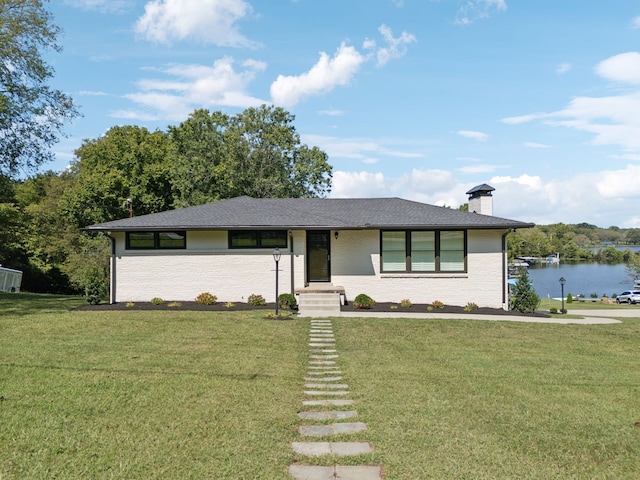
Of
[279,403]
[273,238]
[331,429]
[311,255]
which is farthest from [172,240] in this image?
[331,429]

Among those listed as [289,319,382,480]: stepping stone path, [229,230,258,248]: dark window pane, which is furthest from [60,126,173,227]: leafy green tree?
[289,319,382,480]: stepping stone path

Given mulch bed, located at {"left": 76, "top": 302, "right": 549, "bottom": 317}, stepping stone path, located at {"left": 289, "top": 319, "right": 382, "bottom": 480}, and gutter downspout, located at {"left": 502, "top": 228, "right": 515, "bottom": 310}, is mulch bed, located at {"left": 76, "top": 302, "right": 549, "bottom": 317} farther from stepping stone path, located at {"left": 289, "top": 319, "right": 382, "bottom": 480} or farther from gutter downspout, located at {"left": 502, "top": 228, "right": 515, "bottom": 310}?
stepping stone path, located at {"left": 289, "top": 319, "right": 382, "bottom": 480}

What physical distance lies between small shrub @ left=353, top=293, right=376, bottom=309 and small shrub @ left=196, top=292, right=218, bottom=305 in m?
4.80

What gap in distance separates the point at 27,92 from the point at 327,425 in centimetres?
2009

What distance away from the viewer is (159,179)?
30.0 meters

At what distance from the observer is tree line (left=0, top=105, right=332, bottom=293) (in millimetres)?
28953

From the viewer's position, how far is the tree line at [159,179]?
1140 inches

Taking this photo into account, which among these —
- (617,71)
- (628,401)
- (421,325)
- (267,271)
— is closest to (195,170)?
(267,271)

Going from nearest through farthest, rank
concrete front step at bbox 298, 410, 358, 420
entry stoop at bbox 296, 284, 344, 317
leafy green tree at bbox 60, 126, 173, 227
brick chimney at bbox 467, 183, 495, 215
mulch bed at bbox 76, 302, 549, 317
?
concrete front step at bbox 298, 410, 358, 420
entry stoop at bbox 296, 284, 344, 317
mulch bed at bbox 76, 302, 549, 317
brick chimney at bbox 467, 183, 495, 215
leafy green tree at bbox 60, 126, 173, 227

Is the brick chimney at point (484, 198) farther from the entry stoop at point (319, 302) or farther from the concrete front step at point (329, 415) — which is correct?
the concrete front step at point (329, 415)

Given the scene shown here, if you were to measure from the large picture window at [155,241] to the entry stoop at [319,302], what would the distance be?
15.2ft

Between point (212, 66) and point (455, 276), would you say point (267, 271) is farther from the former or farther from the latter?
point (212, 66)

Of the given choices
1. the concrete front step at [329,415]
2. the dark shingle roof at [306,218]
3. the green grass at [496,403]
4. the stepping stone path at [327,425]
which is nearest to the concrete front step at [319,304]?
the dark shingle roof at [306,218]

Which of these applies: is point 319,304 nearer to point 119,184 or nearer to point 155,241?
point 155,241
